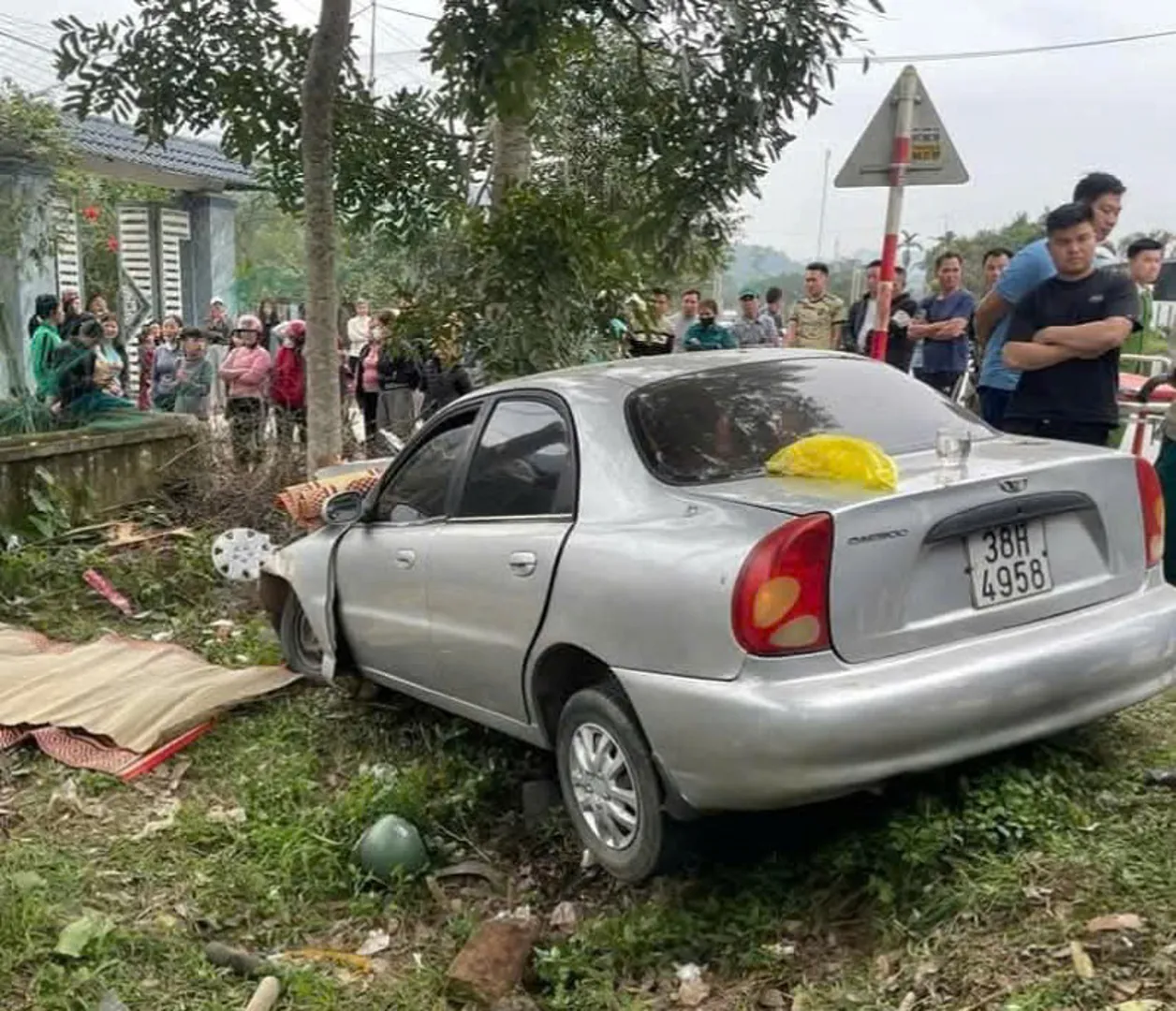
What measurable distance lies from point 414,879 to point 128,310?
15642 millimetres

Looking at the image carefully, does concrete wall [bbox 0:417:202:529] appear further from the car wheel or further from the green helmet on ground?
the green helmet on ground

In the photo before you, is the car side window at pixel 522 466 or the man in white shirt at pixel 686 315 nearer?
the car side window at pixel 522 466

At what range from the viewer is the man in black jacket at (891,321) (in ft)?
30.7

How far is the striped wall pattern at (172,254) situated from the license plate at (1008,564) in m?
17.0

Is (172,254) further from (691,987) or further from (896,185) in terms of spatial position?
(691,987)

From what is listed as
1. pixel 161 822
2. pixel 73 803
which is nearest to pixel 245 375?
pixel 73 803

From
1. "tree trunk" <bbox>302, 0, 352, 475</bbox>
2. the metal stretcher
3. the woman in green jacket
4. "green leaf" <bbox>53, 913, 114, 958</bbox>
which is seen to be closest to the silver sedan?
"green leaf" <bbox>53, 913, 114, 958</bbox>

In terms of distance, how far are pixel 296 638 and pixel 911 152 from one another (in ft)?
12.9

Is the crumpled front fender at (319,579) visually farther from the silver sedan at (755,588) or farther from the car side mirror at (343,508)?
the silver sedan at (755,588)

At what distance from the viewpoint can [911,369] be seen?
969 cm

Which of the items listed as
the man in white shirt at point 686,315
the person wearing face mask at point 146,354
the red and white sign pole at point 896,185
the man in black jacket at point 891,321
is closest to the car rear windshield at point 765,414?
the red and white sign pole at point 896,185

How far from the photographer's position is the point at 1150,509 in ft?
11.8

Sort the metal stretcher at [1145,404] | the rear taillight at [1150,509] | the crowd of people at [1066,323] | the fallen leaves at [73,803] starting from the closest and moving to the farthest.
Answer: the rear taillight at [1150,509] → the fallen leaves at [73,803] → the crowd of people at [1066,323] → the metal stretcher at [1145,404]

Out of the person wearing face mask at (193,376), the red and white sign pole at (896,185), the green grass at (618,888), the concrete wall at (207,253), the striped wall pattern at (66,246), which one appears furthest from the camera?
the concrete wall at (207,253)
